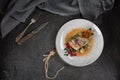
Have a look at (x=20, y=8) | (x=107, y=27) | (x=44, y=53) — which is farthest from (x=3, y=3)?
(x=107, y=27)

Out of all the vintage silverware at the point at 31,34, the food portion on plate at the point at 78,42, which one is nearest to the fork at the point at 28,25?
the vintage silverware at the point at 31,34

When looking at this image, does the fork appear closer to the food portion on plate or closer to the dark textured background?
the dark textured background

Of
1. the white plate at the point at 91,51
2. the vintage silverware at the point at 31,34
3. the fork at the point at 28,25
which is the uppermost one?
the fork at the point at 28,25

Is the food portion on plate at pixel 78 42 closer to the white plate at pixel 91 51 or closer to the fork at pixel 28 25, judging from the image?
the white plate at pixel 91 51

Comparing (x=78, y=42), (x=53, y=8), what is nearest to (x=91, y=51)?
(x=78, y=42)

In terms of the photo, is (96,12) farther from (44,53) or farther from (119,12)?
(44,53)

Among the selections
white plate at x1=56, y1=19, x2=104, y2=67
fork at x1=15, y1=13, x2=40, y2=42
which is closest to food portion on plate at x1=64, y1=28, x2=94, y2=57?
white plate at x1=56, y1=19, x2=104, y2=67
